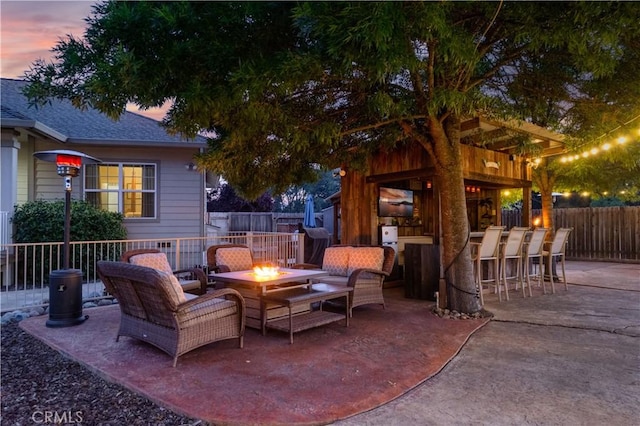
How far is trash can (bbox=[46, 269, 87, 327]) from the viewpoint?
15.6ft

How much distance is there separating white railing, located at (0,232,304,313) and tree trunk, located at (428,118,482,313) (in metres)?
3.53

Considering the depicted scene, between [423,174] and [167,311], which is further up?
[423,174]

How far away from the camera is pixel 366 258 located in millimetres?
5812

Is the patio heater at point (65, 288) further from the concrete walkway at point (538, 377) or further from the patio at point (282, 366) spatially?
the concrete walkway at point (538, 377)

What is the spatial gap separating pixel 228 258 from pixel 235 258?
0.12 m

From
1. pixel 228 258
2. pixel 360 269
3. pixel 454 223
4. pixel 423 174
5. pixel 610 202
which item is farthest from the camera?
pixel 610 202

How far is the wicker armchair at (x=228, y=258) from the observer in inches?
235

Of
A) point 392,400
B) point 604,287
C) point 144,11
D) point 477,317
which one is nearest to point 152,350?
point 392,400

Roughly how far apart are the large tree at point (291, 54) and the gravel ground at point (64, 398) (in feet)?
8.09

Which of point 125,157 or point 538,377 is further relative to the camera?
point 125,157

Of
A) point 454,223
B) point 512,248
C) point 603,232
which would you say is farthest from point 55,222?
point 603,232

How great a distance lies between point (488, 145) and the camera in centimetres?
779

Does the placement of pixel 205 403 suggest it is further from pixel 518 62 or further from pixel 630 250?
pixel 630 250

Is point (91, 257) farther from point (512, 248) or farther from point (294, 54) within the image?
point (512, 248)
